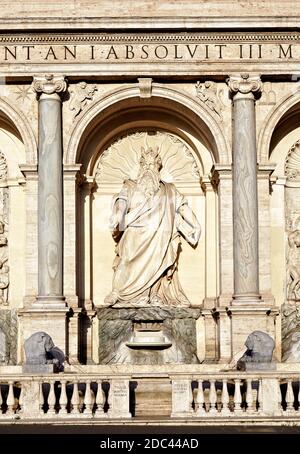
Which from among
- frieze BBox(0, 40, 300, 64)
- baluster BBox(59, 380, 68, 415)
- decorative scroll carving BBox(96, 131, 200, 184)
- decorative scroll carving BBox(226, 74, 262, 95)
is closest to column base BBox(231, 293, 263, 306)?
decorative scroll carving BBox(96, 131, 200, 184)

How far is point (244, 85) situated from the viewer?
30.2m

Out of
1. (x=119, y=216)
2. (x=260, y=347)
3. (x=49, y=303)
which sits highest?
(x=119, y=216)

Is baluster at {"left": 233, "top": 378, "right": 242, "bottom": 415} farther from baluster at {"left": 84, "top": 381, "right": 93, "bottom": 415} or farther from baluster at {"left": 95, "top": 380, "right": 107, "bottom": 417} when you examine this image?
baluster at {"left": 84, "top": 381, "right": 93, "bottom": 415}

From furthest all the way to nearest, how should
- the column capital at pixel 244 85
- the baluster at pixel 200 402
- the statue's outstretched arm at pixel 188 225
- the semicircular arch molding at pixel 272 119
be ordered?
the statue's outstretched arm at pixel 188 225 → the semicircular arch molding at pixel 272 119 → the column capital at pixel 244 85 → the baluster at pixel 200 402

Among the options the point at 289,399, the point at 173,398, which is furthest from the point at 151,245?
the point at 289,399

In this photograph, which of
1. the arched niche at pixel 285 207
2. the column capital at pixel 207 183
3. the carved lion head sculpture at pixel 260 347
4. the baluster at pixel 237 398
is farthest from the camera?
the column capital at pixel 207 183

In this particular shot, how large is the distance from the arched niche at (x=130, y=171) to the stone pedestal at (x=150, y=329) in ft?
2.51

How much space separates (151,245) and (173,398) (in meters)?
8.09

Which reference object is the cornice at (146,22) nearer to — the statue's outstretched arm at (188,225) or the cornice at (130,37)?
the cornice at (130,37)

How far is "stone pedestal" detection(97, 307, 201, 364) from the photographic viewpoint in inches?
1211

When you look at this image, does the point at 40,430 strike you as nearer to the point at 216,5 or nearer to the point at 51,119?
the point at 51,119

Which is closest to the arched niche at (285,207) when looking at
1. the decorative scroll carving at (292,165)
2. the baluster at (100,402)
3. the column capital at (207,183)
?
the decorative scroll carving at (292,165)

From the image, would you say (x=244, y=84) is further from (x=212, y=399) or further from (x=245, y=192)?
(x=212, y=399)

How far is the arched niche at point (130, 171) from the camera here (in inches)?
1249
